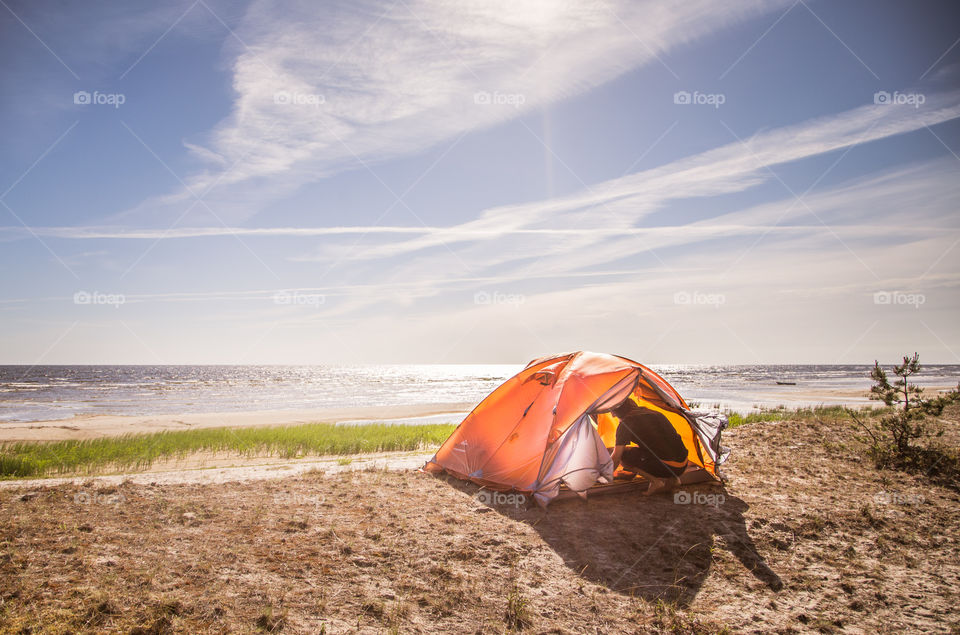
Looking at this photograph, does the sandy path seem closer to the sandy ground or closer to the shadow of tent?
the shadow of tent

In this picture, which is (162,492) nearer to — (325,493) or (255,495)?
(255,495)

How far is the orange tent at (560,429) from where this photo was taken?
7707 mm

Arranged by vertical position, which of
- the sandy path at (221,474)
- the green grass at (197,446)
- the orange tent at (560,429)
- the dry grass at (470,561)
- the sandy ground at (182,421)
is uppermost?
the orange tent at (560,429)

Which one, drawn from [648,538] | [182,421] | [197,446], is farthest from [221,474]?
[182,421]

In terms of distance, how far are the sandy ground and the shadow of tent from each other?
20158mm

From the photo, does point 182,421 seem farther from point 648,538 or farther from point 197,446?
point 648,538

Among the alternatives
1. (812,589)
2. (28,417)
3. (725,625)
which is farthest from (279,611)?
(28,417)

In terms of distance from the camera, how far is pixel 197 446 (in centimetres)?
A: 1579

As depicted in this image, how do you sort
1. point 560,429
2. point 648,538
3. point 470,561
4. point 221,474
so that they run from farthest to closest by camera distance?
1. point 221,474
2. point 560,429
3. point 648,538
4. point 470,561

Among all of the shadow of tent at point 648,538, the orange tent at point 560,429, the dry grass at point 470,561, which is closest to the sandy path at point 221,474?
the dry grass at point 470,561

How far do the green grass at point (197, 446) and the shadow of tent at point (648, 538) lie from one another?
353 inches

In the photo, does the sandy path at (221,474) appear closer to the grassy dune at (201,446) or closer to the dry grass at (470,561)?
the dry grass at (470,561)

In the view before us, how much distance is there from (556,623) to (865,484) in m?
7.08

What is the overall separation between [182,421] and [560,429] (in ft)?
87.7
